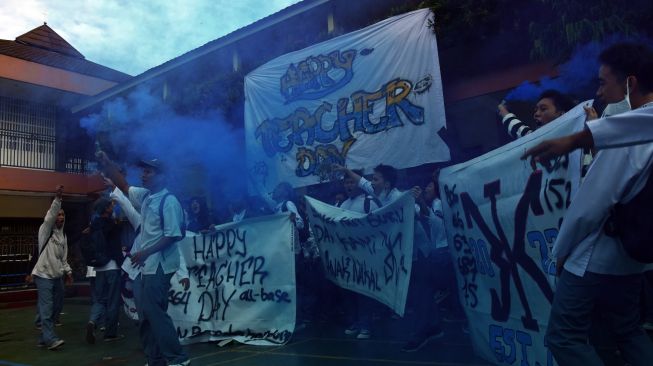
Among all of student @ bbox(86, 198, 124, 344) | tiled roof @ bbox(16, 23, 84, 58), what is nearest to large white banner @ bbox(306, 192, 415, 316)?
student @ bbox(86, 198, 124, 344)

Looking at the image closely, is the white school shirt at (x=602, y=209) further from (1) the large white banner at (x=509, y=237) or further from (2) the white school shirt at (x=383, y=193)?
(2) the white school shirt at (x=383, y=193)

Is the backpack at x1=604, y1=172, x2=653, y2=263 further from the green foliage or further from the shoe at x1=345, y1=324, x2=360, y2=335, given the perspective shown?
the green foliage

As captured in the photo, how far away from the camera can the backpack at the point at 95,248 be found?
240 inches

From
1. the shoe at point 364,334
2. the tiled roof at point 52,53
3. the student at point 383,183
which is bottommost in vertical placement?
the shoe at point 364,334

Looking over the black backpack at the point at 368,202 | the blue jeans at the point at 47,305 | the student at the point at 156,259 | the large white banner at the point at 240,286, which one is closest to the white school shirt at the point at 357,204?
the black backpack at the point at 368,202

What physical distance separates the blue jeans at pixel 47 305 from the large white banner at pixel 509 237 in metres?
4.46

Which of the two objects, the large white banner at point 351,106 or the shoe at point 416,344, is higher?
the large white banner at point 351,106

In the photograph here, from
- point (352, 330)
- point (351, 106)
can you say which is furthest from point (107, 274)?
point (351, 106)

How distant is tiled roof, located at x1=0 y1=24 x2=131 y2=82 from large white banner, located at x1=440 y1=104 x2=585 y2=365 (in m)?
12.8

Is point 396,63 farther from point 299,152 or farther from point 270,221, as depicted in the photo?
point 270,221

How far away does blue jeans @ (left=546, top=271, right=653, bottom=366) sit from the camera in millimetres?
2084

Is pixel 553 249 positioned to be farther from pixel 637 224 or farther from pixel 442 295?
pixel 442 295

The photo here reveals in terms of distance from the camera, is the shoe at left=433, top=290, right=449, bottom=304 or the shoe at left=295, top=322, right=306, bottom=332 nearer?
the shoe at left=433, top=290, right=449, bottom=304

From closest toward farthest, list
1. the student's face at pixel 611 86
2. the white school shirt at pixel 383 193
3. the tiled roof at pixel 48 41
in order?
the student's face at pixel 611 86 → the white school shirt at pixel 383 193 → the tiled roof at pixel 48 41
